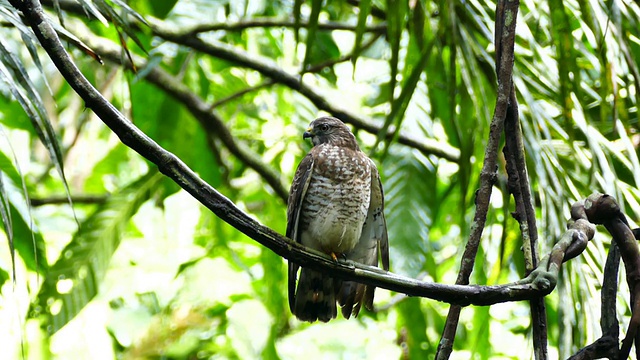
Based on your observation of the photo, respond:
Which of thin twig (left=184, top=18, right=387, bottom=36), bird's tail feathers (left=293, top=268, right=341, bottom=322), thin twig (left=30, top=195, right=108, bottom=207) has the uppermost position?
thin twig (left=184, top=18, right=387, bottom=36)

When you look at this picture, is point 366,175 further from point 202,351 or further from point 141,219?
point 141,219

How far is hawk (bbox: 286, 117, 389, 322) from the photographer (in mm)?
3588

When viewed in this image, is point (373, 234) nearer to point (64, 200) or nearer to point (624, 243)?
point (624, 243)

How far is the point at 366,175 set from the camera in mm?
3906

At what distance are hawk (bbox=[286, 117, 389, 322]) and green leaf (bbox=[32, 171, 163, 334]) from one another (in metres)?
1.24

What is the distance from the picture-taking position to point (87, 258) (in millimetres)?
4977

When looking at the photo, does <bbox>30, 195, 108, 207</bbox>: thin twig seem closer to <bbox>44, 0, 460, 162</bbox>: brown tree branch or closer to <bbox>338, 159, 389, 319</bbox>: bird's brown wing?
<bbox>44, 0, 460, 162</bbox>: brown tree branch

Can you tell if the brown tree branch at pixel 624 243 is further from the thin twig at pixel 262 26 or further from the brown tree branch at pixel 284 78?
the thin twig at pixel 262 26

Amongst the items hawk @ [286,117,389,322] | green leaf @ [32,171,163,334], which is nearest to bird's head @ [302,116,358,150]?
hawk @ [286,117,389,322]

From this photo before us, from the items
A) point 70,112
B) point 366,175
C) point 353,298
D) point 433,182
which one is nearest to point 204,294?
point 433,182

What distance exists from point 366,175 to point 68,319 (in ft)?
5.98

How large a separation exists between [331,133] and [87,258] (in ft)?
5.68

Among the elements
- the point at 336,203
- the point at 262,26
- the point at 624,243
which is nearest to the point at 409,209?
the point at 336,203

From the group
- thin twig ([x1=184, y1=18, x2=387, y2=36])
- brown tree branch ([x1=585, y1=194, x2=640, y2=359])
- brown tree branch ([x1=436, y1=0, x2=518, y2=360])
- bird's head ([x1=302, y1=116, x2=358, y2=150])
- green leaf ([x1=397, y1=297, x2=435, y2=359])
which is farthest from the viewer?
thin twig ([x1=184, y1=18, x2=387, y2=36])
